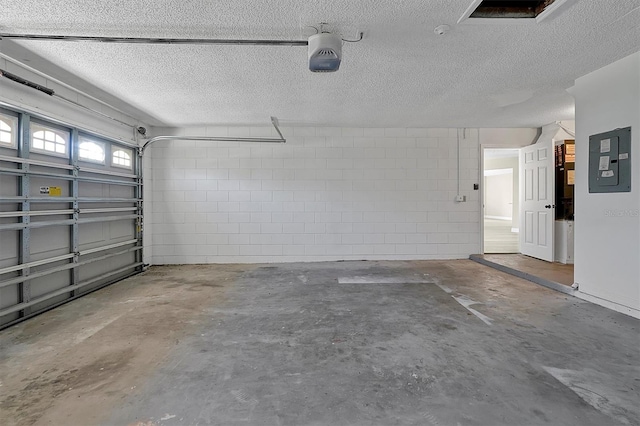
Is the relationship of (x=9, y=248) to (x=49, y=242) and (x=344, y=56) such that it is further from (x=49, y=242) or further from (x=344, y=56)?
(x=344, y=56)

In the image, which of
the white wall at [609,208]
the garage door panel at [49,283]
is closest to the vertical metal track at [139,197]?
the garage door panel at [49,283]

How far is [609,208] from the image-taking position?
326cm

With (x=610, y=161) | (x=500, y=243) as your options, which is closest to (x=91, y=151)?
(x=610, y=161)

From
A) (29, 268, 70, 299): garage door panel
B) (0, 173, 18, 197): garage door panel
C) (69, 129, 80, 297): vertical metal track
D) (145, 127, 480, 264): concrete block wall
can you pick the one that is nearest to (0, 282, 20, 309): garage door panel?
(29, 268, 70, 299): garage door panel

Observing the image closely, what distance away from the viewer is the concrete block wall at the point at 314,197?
576cm

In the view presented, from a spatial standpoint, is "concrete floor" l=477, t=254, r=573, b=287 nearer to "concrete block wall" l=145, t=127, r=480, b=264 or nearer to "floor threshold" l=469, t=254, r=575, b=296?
"floor threshold" l=469, t=254, r=575, b=296

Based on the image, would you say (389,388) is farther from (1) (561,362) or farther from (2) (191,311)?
(2) (191,311)

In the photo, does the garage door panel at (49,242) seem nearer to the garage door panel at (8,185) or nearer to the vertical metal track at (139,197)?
the garage door panel at (8,185)

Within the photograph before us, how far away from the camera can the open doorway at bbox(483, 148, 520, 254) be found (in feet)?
29.2

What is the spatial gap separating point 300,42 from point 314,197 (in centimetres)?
349

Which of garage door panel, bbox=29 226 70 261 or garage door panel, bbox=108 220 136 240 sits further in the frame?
garage door panel, bbox=108 220 136 240

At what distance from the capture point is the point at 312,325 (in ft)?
9.51

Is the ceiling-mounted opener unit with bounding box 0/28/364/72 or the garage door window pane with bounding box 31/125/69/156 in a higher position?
the ceiling-mounted opener unit with bounding box 0/28/364/72

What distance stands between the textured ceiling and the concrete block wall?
3.68ft
